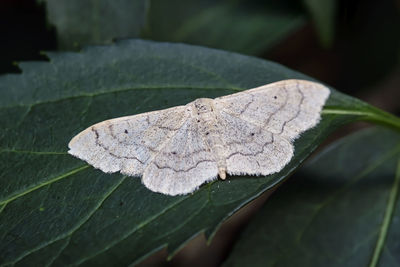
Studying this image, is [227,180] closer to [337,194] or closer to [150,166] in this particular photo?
[150,166]

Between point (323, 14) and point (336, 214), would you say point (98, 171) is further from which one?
point (323, 14)

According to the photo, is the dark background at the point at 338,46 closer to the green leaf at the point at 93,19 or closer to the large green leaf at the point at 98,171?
the green leaf at the point at 93,19

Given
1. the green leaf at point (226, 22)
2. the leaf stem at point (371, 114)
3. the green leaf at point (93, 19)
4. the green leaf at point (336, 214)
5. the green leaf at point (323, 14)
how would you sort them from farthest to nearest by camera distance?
the green leaf at point (226, 22) → the green leaf at point (323, 14) → the green leaf at point (93, 19) → the green leaf at point (336, 214) → the leaf stem at point (371, 114)

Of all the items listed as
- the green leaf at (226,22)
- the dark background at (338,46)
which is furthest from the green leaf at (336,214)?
the dark background at (338,46)

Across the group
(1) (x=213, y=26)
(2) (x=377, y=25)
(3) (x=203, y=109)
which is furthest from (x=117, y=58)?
(2) (x=377, y=25)

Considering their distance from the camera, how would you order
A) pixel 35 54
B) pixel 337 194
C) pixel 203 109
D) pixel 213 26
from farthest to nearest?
pixel 35 54 → pixel 213 26 → pixel 337 194 → pixel 203 109

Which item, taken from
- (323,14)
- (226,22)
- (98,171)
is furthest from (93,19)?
(323,14)

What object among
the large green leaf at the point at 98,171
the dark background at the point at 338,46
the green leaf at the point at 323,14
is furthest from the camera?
the dark background at the point at 338,46
